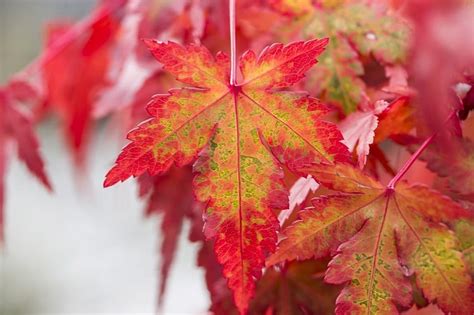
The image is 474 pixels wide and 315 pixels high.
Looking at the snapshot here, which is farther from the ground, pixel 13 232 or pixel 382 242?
pixel 13 232

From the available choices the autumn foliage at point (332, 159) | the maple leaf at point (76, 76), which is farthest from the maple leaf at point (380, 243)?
the maple leaf at point (76, 76)

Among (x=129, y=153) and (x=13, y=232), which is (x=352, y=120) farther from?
(x=13, y=232)

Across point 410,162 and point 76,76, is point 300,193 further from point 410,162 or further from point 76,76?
point 76,76

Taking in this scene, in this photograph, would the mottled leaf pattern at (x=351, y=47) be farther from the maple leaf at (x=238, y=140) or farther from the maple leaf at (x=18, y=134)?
the maple leaf at (x=18, y=134)

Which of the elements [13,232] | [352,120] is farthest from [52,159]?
[352,120]

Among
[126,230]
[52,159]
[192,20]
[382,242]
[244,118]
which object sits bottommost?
[382,242]

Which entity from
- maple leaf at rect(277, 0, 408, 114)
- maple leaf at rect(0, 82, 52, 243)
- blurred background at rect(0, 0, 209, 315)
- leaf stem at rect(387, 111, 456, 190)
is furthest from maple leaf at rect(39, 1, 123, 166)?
blurred background at rect(0, 0, 209, 315)
